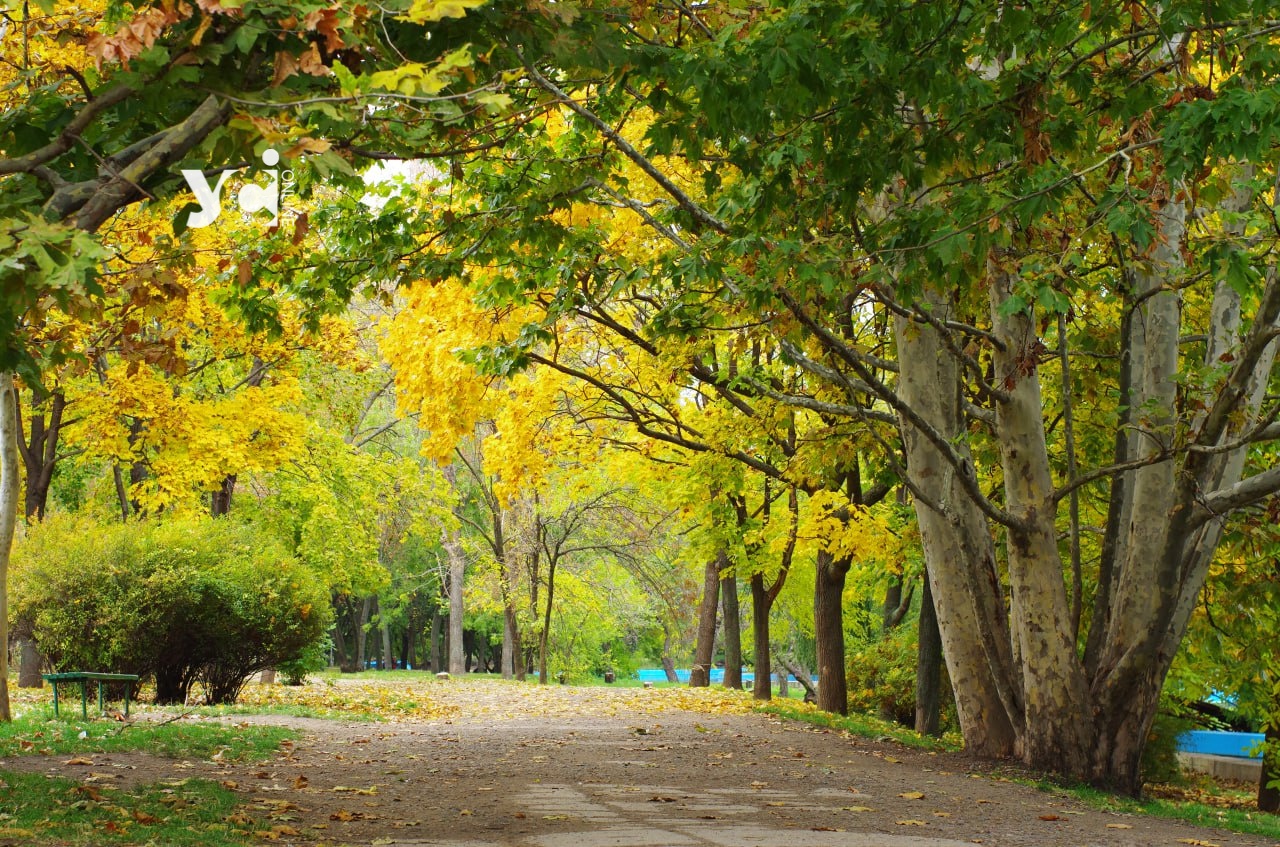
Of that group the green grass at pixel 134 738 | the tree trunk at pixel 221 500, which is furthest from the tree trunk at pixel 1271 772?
the tree trunk at pixel 221 500

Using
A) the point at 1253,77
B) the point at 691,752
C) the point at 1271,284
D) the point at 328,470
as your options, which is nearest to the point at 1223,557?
the point at 1271,284

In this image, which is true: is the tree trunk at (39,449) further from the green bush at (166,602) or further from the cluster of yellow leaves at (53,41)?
the cluster of yellow leaves at (53,41)

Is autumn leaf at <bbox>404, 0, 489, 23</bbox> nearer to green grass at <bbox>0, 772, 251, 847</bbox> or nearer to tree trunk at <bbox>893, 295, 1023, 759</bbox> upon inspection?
green grass at <bbox>0, 772, 251, 847</bbox>

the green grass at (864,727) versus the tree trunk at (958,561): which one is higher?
the tree trunk at (958,561)

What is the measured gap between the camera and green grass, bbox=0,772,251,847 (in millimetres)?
5387

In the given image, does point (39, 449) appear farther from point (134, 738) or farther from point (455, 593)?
point (455, 593)

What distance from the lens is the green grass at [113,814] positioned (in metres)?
5.39

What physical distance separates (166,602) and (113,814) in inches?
336

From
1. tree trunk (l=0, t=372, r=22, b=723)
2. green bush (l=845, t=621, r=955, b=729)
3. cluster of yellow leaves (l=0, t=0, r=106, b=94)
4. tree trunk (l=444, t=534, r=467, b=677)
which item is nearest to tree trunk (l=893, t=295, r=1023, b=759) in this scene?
cluster of yellow leaves (l=0, t=0, r=106, b=94)

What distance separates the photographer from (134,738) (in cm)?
933

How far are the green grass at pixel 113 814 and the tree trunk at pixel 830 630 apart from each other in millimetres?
11450

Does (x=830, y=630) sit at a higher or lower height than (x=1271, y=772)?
higher

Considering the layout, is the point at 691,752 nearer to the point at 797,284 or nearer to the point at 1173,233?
the point at 797,284

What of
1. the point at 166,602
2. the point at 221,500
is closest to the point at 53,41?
the point at 166,602
